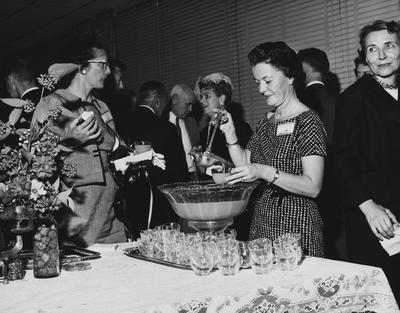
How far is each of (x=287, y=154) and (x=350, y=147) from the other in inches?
10.0

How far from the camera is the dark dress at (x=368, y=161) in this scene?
6.64ft

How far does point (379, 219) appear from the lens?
194 centimetres

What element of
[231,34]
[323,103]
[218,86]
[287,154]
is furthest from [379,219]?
[231,34]

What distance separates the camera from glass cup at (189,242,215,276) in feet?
4.82

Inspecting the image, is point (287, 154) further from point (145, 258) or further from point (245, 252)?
point (145, 258)

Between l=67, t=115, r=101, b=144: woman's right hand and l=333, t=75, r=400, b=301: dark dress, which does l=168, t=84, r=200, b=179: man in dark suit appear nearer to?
l=67, t=115, r=101, b=144: woman's right hand

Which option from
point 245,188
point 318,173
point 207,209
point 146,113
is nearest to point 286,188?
point 318,173

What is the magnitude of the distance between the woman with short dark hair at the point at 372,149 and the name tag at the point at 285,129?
20 cm

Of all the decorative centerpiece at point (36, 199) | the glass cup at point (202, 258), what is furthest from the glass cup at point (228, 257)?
the decorative centerpiece at point (36, 199)

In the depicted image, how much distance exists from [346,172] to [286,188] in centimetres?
30

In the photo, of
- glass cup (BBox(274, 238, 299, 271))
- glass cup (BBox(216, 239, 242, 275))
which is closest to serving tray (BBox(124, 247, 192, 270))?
glass cup (BBox(216, 239, 242, 275))

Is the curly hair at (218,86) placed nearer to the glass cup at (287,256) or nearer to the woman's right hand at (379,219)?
the woman's right hand at (379,219)

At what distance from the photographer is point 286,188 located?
1.95m

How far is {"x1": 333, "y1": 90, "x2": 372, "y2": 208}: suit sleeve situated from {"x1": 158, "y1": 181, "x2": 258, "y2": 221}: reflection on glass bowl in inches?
21.5
